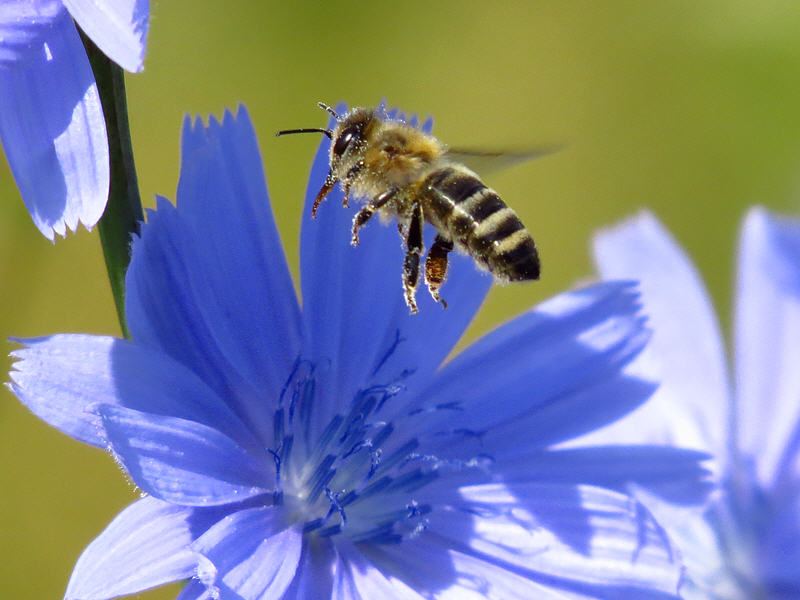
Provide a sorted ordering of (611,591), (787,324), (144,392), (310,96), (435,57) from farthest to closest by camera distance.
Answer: (435,57), (310,96), (787,324), (611,591), (144,392)

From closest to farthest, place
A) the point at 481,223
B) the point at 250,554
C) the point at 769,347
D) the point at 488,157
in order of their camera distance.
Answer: the point at 250,554 → the point at 481,223 → the point at 488,157 → the point at 769,347

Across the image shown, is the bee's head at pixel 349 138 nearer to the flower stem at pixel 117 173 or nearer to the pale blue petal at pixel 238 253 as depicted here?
the pale blue petal at pixel 238 253

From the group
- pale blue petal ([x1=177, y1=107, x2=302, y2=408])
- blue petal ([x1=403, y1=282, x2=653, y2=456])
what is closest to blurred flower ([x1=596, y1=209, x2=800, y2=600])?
blue petal ([x1=403, y1=282, x2=653, y2=456])

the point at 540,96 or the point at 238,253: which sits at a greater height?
the point at 540,96

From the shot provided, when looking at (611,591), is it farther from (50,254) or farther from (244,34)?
(244,34)

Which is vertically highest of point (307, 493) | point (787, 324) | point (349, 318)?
point (787, 324)

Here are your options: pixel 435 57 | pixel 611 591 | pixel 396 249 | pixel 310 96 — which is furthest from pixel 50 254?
pixel 611 591

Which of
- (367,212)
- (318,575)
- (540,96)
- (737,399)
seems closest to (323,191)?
(367,212)

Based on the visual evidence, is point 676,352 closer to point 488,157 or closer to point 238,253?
point 488,157
